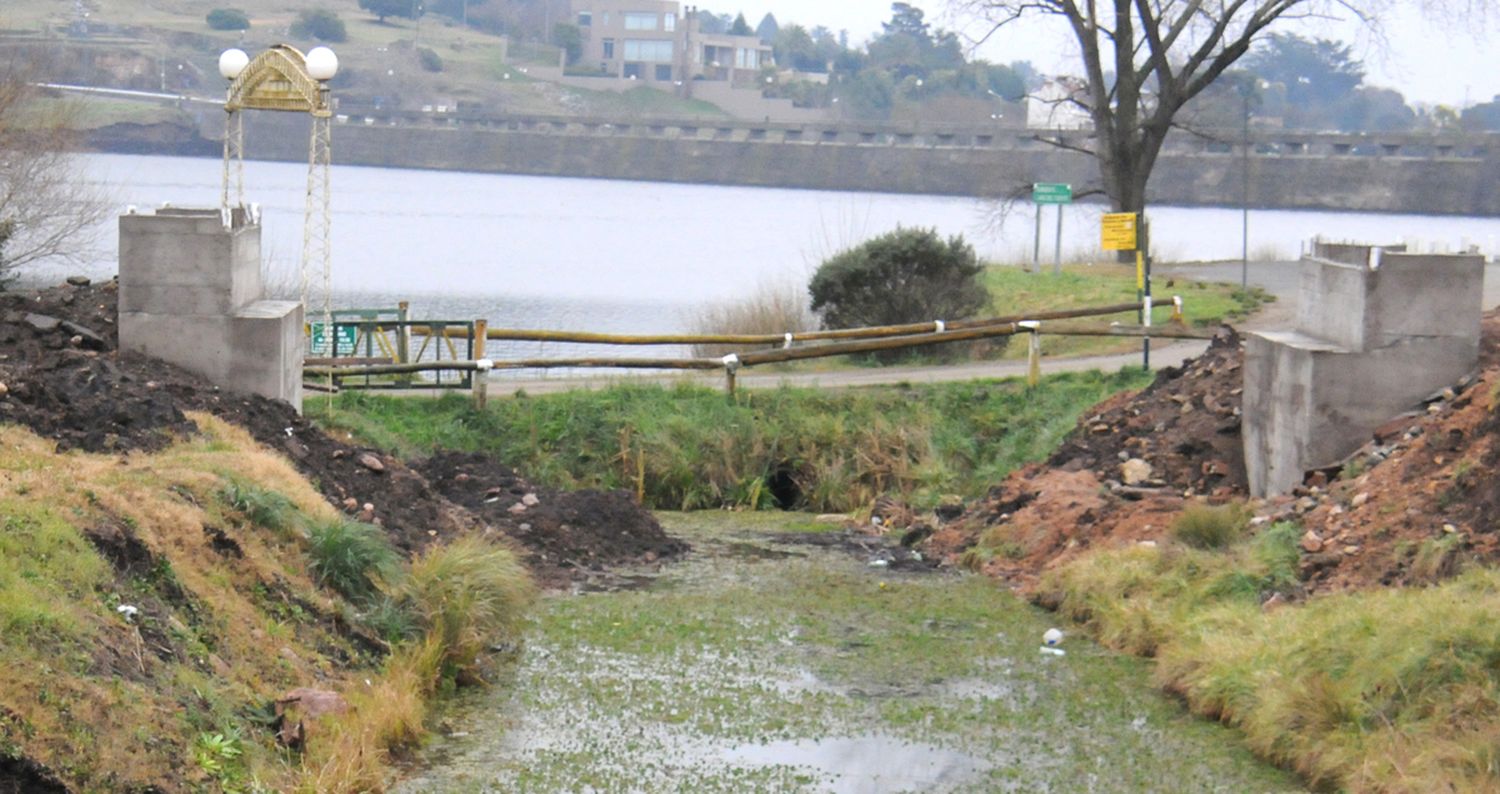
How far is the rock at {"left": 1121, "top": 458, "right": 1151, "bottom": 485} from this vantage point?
1653cm

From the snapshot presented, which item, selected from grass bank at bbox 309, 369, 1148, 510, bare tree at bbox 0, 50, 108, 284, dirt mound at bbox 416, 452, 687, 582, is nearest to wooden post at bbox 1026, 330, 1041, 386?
grass bank at bbox 309, 369, 1148, 510

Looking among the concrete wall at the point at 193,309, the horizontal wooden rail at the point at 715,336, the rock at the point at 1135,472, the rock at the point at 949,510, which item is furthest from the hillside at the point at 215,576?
the horizontal wooden rail at the point at 715,336

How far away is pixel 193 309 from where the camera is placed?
1462cm

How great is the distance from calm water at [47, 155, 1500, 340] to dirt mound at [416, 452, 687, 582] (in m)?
7.16

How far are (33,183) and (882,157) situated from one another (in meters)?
91.3

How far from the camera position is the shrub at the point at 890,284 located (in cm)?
2816

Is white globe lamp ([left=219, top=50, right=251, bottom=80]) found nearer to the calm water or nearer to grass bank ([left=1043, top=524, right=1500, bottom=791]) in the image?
grass bank ([left=1043, top=524, right=1500, bottom=791])

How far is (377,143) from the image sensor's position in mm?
130750

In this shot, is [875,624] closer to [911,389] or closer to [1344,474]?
[1344,474]

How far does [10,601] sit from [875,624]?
21.5ft

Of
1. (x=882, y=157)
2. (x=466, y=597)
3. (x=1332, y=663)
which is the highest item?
(x=882, y=157)

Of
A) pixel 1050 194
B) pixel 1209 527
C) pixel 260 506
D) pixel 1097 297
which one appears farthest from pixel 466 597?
pixel 1050 194

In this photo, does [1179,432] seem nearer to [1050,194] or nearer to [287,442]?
[287,442]

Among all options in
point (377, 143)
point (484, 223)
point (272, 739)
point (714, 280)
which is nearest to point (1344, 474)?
point (272, 739)
